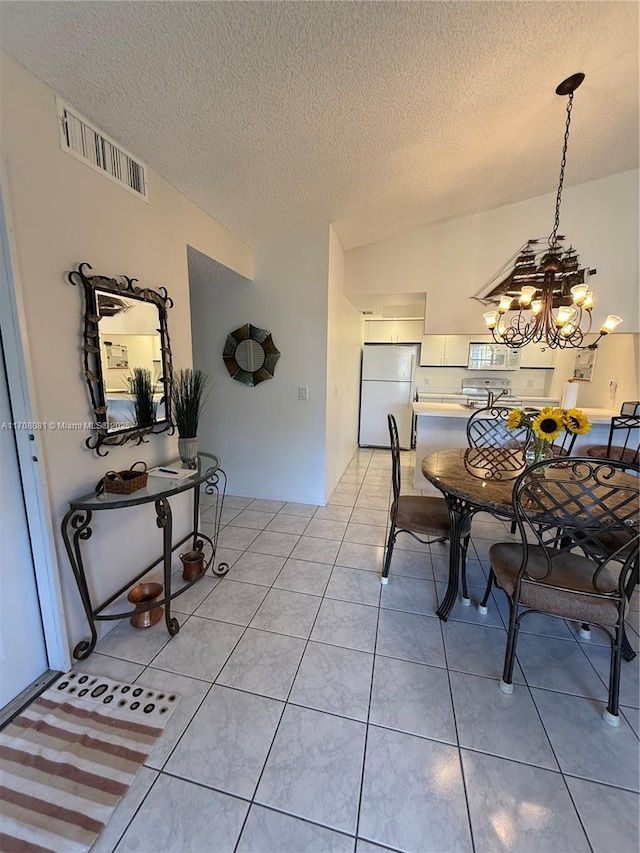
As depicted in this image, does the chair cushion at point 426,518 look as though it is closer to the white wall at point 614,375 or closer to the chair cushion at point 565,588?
the chair cushion at point 565,588

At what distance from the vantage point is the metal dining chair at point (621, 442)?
10.4 feet

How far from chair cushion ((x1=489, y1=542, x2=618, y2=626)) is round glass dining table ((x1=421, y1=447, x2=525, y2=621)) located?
25 cm

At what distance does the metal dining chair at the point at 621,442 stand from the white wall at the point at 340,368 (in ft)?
8.22

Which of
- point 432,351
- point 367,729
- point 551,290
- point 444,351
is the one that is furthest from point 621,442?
point 367,729

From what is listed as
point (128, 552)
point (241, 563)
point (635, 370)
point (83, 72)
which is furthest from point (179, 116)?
point (635, 370)

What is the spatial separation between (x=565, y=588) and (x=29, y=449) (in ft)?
7.29

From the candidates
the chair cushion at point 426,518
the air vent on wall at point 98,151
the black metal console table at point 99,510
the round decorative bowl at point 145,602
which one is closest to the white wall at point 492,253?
the chair cushion at point 426,518

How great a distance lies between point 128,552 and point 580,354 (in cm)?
545

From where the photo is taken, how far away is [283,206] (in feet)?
8.38

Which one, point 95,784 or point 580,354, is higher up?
point 580,354

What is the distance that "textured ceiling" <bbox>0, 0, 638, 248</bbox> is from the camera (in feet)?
4.02

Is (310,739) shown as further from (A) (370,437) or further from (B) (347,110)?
A: (A) (370,437)

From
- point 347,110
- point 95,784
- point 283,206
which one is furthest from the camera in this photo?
point 283,206

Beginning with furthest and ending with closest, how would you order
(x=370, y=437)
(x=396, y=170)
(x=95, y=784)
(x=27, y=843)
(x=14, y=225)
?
(x=370, y=437) → (x=396, y=170) → (x=14, y=225) → (x=95, y=784) → (x=27, y=843)
